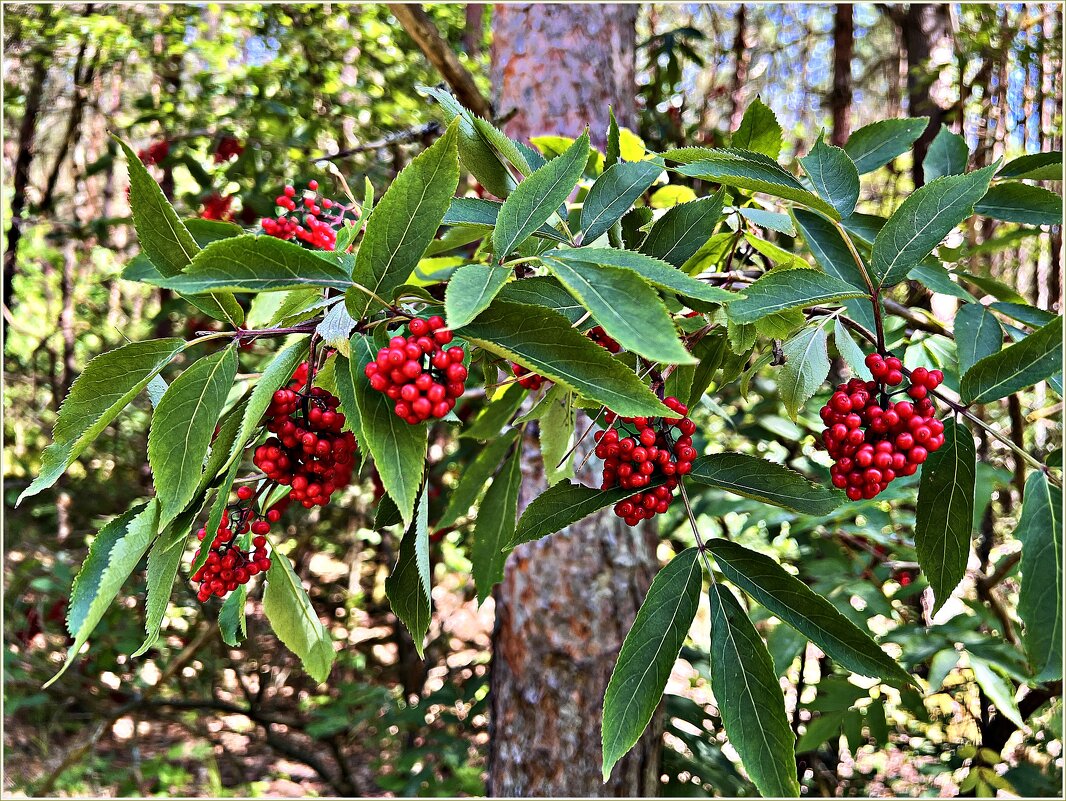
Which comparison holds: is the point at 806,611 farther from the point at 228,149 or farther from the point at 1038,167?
the point at 228,149

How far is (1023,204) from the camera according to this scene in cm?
88

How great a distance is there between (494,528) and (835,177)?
57 cm

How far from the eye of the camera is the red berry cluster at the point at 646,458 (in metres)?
0.71

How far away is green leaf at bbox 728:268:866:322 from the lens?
0.62 m

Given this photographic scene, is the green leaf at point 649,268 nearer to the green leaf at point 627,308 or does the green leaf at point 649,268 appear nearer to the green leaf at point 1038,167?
the green leaf at point 627,308

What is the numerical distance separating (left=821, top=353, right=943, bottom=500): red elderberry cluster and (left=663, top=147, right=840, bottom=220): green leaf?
0.15 meters

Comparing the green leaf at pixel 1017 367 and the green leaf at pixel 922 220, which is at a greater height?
the green leaf at pixel 922 220

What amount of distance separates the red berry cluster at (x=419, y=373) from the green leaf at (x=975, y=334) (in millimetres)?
590

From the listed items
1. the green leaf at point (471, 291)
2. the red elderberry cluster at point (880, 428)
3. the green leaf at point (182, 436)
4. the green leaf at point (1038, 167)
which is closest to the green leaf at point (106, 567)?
the green leaf at point (182, 436)

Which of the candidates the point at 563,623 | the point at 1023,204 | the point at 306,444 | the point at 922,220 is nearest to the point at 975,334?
the point at 1023,204

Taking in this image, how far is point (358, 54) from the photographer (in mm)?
3697

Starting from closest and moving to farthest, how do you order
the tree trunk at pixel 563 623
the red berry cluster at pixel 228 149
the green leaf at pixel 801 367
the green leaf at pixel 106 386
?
the green leaf at pixel 106 386, the green leaf at pixel 801 367, the tree trunk at pixel 563 623, the red berry cluster at pixel 228 149

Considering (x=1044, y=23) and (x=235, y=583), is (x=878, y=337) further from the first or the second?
(x=1044, y=23)

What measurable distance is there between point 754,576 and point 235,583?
0.50 meters
